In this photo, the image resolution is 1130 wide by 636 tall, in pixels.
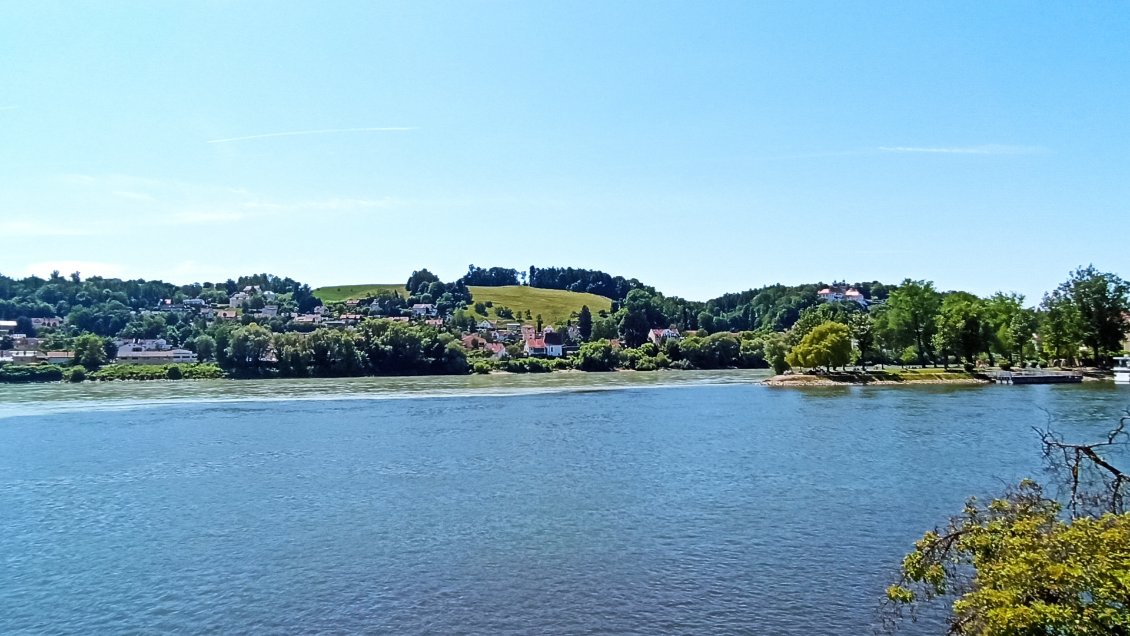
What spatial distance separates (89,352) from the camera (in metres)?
114

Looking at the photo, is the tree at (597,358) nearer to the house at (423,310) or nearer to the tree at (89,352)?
the tree at (89,352)

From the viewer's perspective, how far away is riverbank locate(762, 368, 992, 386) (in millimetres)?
86500

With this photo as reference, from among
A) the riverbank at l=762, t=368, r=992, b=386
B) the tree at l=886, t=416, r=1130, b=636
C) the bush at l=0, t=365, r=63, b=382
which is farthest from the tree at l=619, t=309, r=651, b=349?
the tree at l=886, t=416, r=1130, b=636

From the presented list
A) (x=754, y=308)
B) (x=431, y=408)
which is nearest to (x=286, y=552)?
(x=431, y=408)

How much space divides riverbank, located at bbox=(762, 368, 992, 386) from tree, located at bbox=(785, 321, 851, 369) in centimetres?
182

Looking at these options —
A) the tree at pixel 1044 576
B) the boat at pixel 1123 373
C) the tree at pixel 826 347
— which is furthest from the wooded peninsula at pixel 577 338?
the tree at pixel 1044 576

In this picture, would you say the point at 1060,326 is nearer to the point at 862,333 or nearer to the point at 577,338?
the point at 862,333

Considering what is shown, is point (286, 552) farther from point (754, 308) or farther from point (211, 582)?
point (754, 308)

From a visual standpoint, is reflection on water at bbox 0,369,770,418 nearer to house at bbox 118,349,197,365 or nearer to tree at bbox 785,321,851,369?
tree at bbox 785,321,851,369

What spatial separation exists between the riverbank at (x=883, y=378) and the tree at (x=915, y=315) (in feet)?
14.7

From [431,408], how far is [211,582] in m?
44.0

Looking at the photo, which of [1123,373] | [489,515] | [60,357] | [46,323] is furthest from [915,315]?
[46,323]

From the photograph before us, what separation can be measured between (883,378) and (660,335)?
6459cm

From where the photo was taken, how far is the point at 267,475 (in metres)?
36.2
